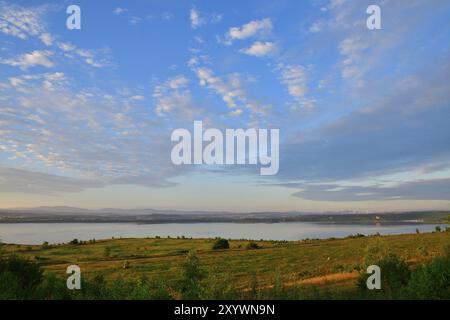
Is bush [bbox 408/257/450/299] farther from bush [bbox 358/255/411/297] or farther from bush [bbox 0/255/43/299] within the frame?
bush [bbox 0/255/43/299]

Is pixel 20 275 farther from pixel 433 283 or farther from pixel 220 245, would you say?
pixel 220 245

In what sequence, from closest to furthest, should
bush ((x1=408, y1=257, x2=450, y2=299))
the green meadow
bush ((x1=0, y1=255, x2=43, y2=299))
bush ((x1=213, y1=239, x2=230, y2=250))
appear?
bush ((x1=408, y1=257, x2=450, y2=299)) < bush ((x1=0, y1=255, x2=43, y2=299)) < the green meadow < bush ((x1=213, y1=239, x2=230, y2=250))

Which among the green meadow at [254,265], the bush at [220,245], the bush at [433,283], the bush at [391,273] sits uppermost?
the bush at [433,283]

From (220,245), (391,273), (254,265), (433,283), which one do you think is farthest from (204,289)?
(220,245)

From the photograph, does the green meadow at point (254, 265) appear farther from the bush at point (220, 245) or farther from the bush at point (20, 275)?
the bush at point (220, 245)

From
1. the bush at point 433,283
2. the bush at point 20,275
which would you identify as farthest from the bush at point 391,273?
the bush at point 20,275

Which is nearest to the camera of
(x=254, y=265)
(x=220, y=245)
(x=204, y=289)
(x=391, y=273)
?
(x=204, y=289)

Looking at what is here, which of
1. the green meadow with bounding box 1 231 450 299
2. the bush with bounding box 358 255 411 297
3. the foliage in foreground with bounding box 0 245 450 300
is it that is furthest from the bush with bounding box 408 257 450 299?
the green meadow with bounding box 1 231 450 299

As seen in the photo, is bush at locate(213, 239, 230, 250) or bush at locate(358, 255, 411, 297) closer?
bush at locate(358, 255, 411, 297)

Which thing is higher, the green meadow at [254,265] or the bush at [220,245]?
the green meadow at [254,265]

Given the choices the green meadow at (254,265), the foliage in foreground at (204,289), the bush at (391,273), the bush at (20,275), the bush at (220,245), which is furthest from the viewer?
the bush at (220,245)
